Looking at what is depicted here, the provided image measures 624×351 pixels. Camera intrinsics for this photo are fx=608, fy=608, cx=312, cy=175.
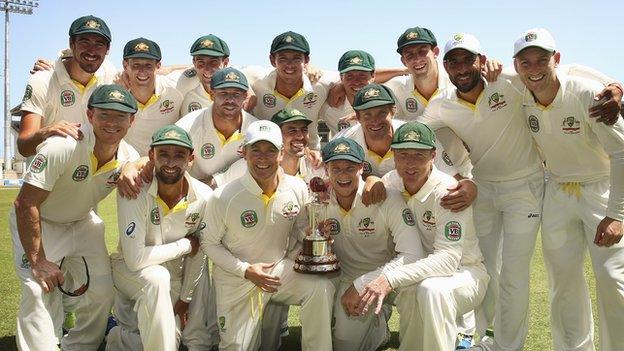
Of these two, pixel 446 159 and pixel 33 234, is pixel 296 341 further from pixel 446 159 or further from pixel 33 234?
pixel 33 234

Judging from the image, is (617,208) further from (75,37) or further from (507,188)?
(75,37)

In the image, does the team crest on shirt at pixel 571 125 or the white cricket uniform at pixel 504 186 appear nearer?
the team crest on shirt at pixel 571 125

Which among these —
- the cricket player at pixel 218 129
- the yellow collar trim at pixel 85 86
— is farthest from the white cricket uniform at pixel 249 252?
the yellow collar trim at pixel 85 86

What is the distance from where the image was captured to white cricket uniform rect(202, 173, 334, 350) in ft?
16.9

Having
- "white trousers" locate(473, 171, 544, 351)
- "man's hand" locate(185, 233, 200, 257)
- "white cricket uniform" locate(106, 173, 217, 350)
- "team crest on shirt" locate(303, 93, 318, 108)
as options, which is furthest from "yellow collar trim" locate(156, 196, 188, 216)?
"white trousers" locate(473, 171, 544, 351)

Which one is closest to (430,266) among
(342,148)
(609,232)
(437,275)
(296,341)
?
(437,275)

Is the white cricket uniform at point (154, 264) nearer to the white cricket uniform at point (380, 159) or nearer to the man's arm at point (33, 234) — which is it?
the man's arm at point (33, 234)

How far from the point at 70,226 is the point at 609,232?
178 inches

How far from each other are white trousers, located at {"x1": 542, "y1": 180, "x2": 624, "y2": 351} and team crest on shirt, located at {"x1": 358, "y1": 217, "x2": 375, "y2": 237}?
4.95 feet

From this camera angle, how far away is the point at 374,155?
18.8 feet

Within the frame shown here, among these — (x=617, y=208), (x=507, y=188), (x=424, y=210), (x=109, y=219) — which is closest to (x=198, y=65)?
(x=424, y=210)

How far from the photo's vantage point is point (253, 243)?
17.5ft

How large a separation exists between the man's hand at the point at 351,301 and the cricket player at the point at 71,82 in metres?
3.01

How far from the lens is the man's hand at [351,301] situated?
4.77m
